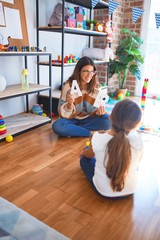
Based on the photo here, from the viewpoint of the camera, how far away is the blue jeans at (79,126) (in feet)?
7.82

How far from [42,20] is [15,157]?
1961 mm

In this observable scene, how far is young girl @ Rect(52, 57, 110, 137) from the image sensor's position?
237 centimetres

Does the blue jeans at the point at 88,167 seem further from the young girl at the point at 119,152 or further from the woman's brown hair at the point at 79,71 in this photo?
the woman's brown hair at the point at 79,71

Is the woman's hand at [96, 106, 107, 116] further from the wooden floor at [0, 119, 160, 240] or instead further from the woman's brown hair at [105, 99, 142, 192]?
the woman's brown hair at [105, 99, 142, 192]

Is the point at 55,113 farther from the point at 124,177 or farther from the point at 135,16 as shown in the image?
the point at 124,177

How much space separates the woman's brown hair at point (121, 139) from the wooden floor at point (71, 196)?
8.9 inches

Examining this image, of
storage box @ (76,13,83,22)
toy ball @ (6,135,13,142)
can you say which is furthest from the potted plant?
toy ball @ (6,135,13,142)

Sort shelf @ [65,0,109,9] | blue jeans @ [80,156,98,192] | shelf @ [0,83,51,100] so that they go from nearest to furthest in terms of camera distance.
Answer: blue jeans @ [80,156,98,192]
shelf @ [0,83,51,100]
shelf @ [65,0,109,9]

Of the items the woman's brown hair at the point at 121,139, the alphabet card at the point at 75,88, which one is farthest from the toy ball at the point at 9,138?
the woman's brown hair at the point at 121,139

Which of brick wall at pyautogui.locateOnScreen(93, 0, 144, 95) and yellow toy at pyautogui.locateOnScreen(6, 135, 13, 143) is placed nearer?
yellow toy at pyautogui.locateOnScreen(6, 135, 13, 143)

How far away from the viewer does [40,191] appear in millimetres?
1534

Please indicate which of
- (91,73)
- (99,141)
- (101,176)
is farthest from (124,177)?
(91,73)

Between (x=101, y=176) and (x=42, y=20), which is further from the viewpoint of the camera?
(x=42, y=20)

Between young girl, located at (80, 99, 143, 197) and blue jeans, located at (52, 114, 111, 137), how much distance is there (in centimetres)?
96
